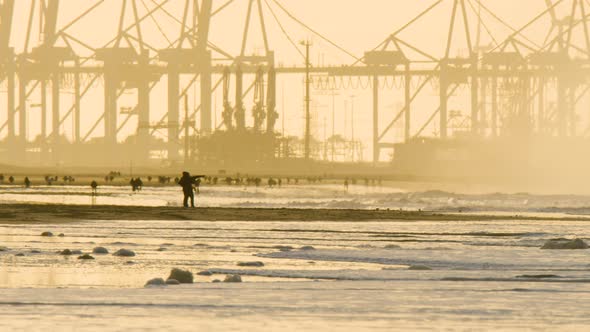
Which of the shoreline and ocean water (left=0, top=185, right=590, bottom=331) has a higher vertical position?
the shoreline

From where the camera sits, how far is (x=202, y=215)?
2972 centimetres

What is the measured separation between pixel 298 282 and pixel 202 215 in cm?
1680

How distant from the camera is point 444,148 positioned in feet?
445

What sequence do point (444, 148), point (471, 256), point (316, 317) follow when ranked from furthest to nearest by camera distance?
point (444, 148) < point (471, 256) < point (316, 317)

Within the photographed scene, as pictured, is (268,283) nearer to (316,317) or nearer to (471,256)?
(316,317)

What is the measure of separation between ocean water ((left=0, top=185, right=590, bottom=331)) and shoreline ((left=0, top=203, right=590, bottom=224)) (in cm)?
460

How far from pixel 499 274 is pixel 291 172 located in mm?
101672

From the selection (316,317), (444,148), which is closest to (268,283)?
(316,317)

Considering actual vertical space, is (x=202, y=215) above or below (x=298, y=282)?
above

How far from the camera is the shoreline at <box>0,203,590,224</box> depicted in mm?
28250

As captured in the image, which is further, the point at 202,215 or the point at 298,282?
the point at 202,215

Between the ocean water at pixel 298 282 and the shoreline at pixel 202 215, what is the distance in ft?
15.1

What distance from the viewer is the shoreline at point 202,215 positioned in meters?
28.2

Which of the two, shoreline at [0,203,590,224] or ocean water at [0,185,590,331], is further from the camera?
shoreline at [0,203,590,224]
